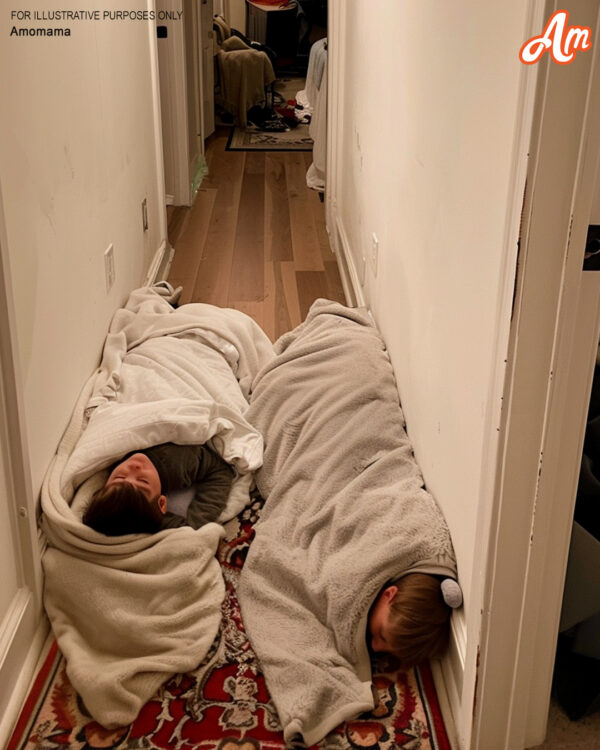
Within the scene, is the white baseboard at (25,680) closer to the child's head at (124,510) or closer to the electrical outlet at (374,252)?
the child's head at (124,510)

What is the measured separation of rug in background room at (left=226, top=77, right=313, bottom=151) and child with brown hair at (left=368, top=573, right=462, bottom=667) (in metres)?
4.90

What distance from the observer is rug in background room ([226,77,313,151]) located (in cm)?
609

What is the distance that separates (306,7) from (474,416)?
23.9ft

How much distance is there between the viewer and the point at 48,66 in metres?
1.92

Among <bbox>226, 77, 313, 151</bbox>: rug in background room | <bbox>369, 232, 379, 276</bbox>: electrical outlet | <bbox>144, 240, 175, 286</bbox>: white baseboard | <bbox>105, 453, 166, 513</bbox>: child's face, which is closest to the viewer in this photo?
<bbox>105, 453, 166, 513</bbox>: child's face

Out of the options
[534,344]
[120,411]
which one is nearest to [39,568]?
[120,411]

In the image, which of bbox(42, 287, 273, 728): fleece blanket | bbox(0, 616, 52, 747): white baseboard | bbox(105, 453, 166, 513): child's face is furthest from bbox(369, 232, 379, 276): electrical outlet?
bbox(0, 616, 52, 747): white baseboard

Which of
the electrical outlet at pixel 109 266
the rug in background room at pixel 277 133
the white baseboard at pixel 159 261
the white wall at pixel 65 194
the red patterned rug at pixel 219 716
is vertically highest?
the white wall at pixel 65 194

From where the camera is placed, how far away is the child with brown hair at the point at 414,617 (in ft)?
5.06

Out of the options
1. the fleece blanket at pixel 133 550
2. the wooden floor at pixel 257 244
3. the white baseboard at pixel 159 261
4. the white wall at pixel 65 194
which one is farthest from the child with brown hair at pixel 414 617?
the white baseboard at pixel 159 261

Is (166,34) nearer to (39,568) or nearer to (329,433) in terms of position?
(329,433)

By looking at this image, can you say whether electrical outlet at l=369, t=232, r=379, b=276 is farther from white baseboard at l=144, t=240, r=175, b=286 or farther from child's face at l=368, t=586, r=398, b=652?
child's face at l=368, t=586, r=398, b=652

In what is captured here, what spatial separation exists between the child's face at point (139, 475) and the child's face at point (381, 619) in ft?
1.77

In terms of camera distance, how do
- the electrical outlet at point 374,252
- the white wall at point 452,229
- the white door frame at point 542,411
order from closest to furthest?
the white door frame at point 542,411, the white wall at point 452,229, the electrical outlet at point 374,252
